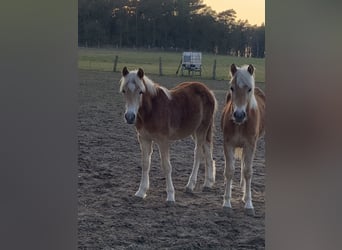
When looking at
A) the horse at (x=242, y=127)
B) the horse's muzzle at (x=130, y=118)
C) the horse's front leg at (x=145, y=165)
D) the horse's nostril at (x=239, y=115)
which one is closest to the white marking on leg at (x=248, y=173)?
the horse at (x=242, y=127)

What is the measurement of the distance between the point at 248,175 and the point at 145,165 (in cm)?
43

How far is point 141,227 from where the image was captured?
150 cm

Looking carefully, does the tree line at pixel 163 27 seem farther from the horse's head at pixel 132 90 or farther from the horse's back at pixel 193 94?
the horse's back at pixel 193 94

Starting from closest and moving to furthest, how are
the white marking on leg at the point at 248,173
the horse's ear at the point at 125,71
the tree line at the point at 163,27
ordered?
the tree line at the point at 163,27 → the horse's ear at the point at 125,71 → the white marking on leg at the point at 248,173

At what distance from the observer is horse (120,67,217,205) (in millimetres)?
1786

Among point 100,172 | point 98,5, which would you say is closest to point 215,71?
point 98,5

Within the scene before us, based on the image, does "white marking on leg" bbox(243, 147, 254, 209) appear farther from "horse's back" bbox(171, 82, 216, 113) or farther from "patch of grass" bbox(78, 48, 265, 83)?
"patch of grass" bbox(78, 48, 265, 83)

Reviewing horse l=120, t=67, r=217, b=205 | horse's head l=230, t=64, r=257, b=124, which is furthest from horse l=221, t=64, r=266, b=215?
horse l=120, t=67, r=217, b=205

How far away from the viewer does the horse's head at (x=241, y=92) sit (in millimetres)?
1348

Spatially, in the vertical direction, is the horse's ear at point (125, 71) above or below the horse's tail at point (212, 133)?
above

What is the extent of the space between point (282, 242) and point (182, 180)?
1.22 meters

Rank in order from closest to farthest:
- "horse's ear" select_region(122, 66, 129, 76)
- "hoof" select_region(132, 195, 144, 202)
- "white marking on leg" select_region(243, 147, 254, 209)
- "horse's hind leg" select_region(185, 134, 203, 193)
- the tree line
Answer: the tree line
"horse's ear" select_region(122, 66, 129, 76)
"white marking on leg" select_region(243, 147, 254, 209)
"hoof" select_region(132, 195, 144, 202)
"horse's hind leg" select_region(185, 134, 203, 193)

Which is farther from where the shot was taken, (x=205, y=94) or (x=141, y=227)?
(x=205, y=94)

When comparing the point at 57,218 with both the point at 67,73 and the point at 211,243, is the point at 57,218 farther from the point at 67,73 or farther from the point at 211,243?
the point at 211,243
